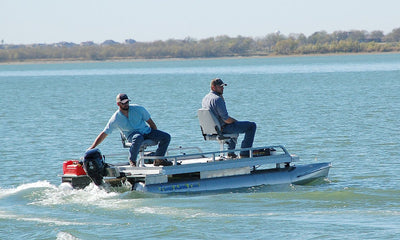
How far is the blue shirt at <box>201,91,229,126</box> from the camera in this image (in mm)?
13219

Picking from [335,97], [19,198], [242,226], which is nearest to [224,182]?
[242,226]

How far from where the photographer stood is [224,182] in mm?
13219

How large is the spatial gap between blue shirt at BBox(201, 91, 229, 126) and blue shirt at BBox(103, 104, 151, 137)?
1.02 meters

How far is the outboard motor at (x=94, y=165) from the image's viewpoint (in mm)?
12620

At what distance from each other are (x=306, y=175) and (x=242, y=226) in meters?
3.10

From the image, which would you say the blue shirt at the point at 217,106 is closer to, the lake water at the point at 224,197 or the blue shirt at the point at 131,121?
the blue shirt at the point at 131,121

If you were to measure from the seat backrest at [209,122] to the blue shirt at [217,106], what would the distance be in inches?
2.8

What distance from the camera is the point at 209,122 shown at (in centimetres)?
1333

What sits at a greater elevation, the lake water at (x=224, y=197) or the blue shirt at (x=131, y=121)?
the blue shirt at (x=131, y=121)

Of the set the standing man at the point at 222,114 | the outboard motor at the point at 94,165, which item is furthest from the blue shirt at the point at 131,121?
the standing man at the point at 222,114

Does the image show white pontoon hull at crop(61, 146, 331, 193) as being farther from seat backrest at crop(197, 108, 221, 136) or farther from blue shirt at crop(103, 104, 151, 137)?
blue shirt at crop(103, 104, 151, 137)

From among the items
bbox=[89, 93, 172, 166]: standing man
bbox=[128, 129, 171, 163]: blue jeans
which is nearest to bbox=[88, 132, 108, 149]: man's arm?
bbox=[89, 93, 172, 166]: standing man

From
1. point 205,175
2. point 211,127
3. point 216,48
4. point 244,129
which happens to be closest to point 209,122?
point 211,127

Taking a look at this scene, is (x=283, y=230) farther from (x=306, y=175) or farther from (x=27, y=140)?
(x=27, y=140)
